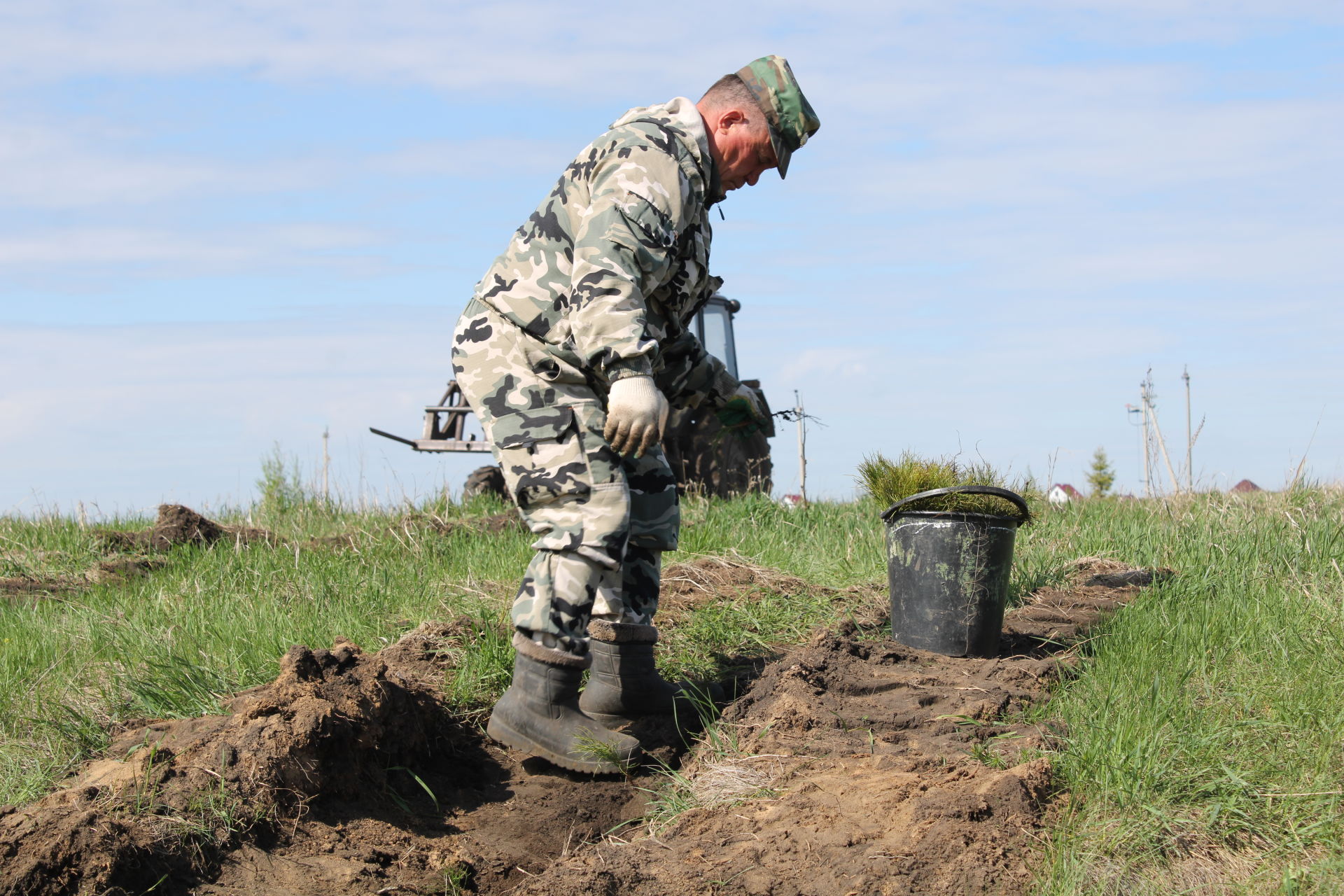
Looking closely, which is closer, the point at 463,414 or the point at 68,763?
the point at 68,763

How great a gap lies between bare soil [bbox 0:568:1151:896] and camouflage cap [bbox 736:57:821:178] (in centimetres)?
165

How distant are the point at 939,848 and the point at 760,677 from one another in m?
1.24

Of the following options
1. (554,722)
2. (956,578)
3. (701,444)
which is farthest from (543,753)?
(701,444)

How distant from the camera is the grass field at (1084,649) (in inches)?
95.8

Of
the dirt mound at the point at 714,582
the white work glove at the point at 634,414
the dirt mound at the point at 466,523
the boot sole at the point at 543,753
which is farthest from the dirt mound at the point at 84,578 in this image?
the white work glove at the point at 634,414

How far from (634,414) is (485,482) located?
747cm

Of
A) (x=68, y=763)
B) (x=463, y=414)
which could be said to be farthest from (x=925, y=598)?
(x=463, y=414)

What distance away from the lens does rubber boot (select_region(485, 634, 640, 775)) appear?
3.19 metres

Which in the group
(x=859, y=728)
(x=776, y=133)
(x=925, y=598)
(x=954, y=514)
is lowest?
(x=859, y=728)

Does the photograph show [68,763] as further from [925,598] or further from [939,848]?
[925,598]

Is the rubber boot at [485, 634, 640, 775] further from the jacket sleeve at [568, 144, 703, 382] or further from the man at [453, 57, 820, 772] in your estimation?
the jacket sleeve at [568, 144, 703, 382]

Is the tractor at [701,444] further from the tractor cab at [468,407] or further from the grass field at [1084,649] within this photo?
the grass field at [1084,649]

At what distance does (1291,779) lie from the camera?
8.45 ft

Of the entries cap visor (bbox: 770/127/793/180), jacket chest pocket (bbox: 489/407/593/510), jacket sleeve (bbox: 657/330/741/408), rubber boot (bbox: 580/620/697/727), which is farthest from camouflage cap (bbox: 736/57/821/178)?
rubber boot (bbox: 580/620/697/727)
